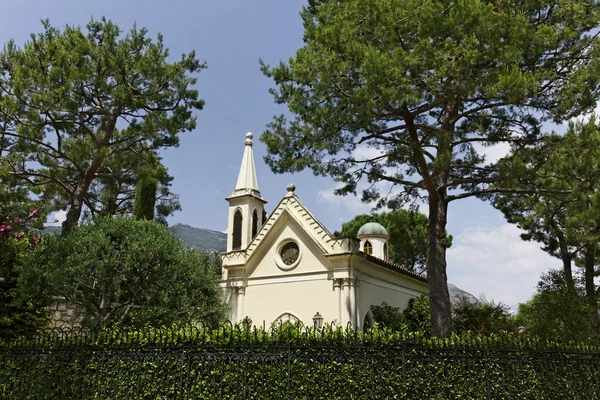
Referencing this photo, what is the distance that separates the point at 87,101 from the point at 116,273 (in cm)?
632

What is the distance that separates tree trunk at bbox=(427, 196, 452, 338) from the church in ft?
31.6

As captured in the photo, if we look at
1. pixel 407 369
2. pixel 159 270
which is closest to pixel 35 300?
pixel 159 270

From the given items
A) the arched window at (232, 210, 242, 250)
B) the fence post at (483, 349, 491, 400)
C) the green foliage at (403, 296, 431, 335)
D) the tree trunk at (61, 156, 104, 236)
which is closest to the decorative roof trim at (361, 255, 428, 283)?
the green foliage at (403, 296, 431, 335)

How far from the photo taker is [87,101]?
51.3 feet

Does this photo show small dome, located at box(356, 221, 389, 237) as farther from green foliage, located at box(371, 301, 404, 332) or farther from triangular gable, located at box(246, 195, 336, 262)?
triangular gable, located at box(246, 195, 336, 262)

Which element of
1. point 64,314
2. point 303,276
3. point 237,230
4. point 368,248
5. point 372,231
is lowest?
point 64,314

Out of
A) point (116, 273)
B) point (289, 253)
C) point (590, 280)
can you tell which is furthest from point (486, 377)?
point (289, 253)

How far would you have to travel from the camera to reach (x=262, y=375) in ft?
24.5

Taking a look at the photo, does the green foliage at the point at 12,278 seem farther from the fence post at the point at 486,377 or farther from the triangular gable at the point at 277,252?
the triangular gable at the point at 277,252

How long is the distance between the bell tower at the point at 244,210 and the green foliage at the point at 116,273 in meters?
14.8

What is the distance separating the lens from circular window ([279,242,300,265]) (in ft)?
82.8

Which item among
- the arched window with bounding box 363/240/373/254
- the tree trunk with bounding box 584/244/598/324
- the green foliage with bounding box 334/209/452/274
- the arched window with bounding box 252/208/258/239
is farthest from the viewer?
the green foliage with bounding box 334/209/452/274

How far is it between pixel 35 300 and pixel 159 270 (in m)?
4.46

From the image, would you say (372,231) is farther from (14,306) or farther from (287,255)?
(14,306)
